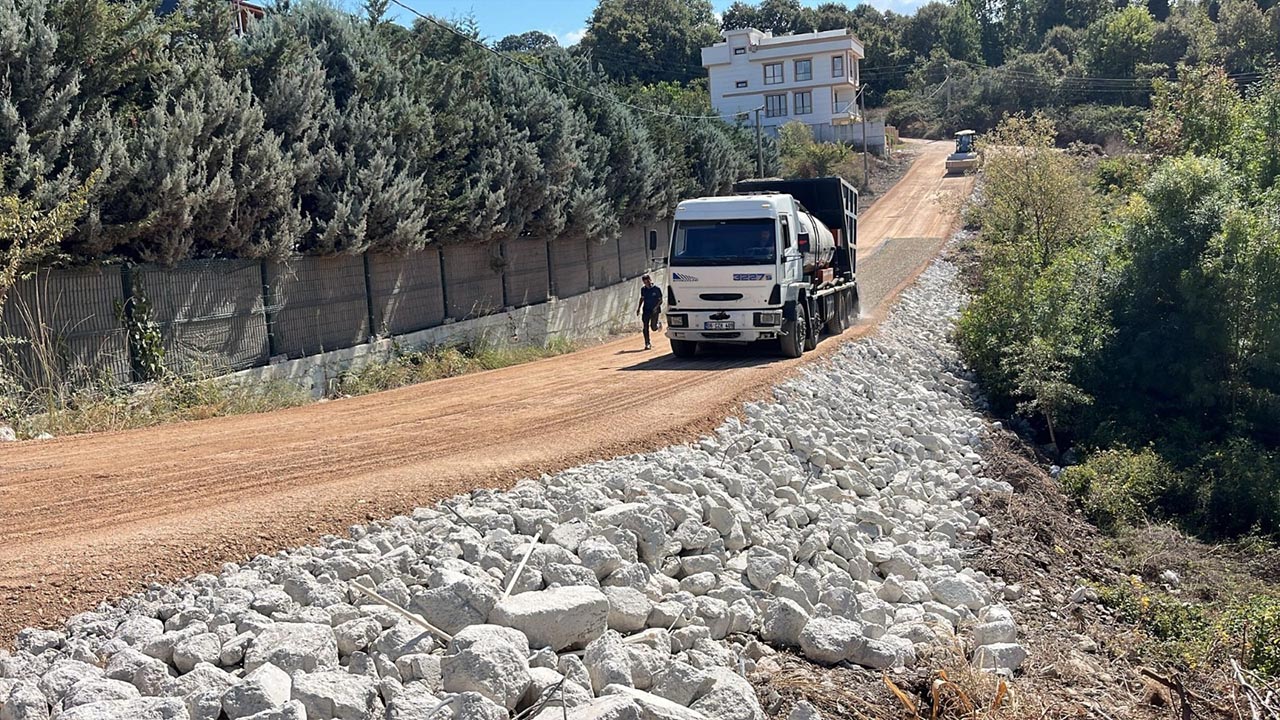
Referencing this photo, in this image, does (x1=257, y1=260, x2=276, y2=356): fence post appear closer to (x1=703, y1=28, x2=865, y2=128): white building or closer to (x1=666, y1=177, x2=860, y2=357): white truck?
(x1=666, y1=177, x2=860, y2=357): white truck

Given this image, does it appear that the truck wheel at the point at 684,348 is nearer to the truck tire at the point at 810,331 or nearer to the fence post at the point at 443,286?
the truck tire at the point at 810,331

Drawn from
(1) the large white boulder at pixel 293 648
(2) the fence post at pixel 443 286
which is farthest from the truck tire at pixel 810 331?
(1) the large white boulder at pixel 293 648

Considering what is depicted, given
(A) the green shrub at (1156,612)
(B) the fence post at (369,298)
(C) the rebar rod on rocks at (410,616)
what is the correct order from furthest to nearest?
(B) the fence post at (369,298), (A) the green shrub at (1156,612), (C) the rebar rod on rocks at (410,616)

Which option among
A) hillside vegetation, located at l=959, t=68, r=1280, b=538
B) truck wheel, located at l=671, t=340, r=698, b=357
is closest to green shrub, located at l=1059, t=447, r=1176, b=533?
hillside vegetation, located at l=959, t=68, r=1280, b=538

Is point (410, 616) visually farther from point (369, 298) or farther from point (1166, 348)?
point (1166, 348)

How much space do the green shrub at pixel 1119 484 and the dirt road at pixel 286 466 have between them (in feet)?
16.6

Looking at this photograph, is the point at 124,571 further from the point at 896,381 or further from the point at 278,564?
the point at 896,381

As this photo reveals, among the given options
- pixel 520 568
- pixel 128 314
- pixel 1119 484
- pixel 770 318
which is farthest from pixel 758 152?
pixel 520 568

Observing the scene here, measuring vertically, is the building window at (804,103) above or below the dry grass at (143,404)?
above

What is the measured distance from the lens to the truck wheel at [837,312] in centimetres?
2345

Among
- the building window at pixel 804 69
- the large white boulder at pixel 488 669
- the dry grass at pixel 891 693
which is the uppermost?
the building window at pixel 804 69

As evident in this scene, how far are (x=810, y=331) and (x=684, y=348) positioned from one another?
2547mm

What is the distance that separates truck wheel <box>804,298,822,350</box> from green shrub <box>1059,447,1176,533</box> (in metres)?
5.39

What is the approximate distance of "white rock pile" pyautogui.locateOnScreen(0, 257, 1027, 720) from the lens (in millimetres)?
5332
